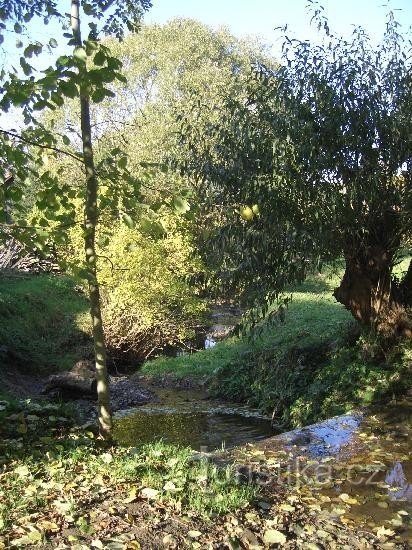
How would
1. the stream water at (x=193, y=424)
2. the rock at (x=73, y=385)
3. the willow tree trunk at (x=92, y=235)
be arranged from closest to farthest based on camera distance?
the willow tree trunk at (x=92, y=235) → the stream water at (x=193, y=424) → the rock at (x=73, y=385)

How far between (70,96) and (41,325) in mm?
13992

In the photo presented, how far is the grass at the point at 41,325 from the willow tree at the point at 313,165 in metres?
6.56

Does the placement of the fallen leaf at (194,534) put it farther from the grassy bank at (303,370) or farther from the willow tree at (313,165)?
the grassy bank at (303,370)

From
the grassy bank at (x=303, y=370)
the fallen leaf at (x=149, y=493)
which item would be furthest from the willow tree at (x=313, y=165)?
the fallen leaf at (x=149, y=493)

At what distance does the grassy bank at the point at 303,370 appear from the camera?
8.80 meters

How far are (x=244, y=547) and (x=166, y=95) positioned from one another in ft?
84.6

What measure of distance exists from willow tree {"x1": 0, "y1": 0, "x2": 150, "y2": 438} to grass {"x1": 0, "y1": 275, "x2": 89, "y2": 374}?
850 centimetres

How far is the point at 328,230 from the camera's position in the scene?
7516 mm

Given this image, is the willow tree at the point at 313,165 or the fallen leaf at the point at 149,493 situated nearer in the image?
the fallen leaf at the point at 149,493

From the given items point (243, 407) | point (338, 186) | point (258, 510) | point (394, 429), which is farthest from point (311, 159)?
point (243, 407)

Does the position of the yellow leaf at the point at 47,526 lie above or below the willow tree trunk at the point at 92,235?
below

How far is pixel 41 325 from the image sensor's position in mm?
16062

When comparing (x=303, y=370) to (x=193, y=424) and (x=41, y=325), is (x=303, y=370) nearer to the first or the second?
(x=193, y=424)

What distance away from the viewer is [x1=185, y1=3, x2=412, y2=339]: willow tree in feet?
24.4
